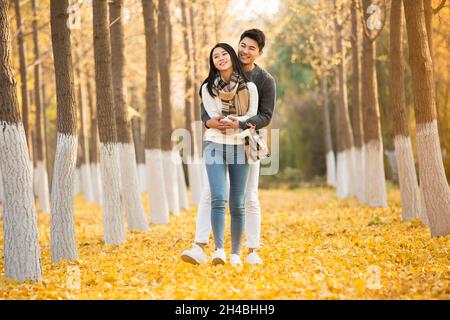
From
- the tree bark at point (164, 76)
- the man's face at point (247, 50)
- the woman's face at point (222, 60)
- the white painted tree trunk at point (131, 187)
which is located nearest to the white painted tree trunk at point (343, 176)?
the tree bark at point (164, 76)

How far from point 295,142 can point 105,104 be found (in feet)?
94.1

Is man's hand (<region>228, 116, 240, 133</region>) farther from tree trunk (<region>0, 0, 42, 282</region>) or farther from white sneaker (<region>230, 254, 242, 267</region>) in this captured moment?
tree trunk (<region>0, 0, 42, 282</region>)

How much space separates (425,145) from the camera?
1021cm

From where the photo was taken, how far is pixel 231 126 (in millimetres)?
7418

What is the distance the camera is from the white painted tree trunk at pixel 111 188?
38.0 feet

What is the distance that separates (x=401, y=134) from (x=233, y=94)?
22.0 feet

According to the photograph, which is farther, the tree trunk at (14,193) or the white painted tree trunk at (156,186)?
the white painted tree trunk at (156,186)

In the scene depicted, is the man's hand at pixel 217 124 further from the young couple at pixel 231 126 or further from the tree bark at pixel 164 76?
the tree bark at pixel 164 76

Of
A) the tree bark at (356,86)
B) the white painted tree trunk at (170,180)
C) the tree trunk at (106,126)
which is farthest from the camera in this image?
the tree bark at (356,86)

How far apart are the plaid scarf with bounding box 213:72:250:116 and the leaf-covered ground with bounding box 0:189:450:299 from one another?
171cm

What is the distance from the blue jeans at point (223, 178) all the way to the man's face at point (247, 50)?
0.96m

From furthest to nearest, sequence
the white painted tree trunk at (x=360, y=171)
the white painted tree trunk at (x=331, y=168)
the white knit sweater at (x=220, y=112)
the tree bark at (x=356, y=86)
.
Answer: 1. the white painted tree trunk at (x=331, y=168)
2. the white painted tree trunk at (x=360, y=171)
3. the tree bark at (x=356, y=86)
4. the white knit sweater at (x=220, y=112)

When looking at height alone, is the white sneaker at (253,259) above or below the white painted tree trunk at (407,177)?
below

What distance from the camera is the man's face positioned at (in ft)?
25.1
